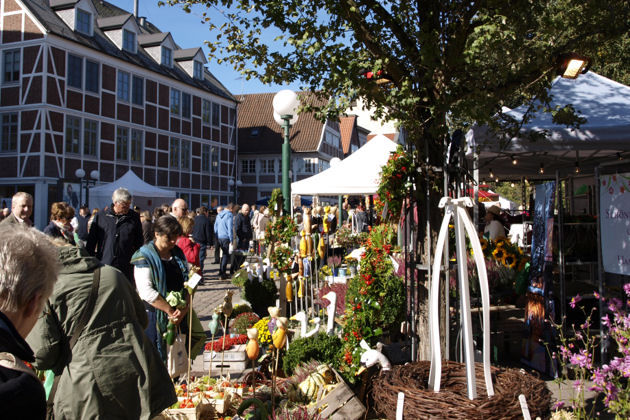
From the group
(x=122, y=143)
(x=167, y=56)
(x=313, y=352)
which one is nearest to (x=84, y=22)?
(x=122, y=143)

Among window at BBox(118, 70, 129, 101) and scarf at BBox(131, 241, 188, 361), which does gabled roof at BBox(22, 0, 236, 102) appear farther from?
scarf at BBox(131, 241, 188, 361)

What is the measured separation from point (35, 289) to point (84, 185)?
23.4m

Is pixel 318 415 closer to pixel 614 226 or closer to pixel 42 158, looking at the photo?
pixel 614 226

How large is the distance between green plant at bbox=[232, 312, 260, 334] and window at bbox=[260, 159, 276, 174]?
111 feet

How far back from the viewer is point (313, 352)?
14.4 feet

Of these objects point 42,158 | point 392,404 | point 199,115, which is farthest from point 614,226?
point 199,115

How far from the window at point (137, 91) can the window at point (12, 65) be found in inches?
210

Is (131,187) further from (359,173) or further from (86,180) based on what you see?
(359,173)

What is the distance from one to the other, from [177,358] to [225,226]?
881 cm

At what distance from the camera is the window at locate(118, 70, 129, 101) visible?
2553cm

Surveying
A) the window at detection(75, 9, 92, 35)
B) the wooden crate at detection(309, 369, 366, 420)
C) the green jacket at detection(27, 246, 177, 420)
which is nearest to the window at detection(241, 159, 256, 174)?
the window at detection(75, 9, 92, 35)

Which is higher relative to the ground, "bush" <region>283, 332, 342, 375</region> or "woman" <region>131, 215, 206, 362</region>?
"woman" <region>131, 215, 206, 362</region>

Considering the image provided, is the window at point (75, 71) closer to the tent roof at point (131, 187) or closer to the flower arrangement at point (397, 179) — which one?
the tent roof at point (131, 187)

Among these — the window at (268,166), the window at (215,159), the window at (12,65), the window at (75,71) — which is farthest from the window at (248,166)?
the window at (12,65)
